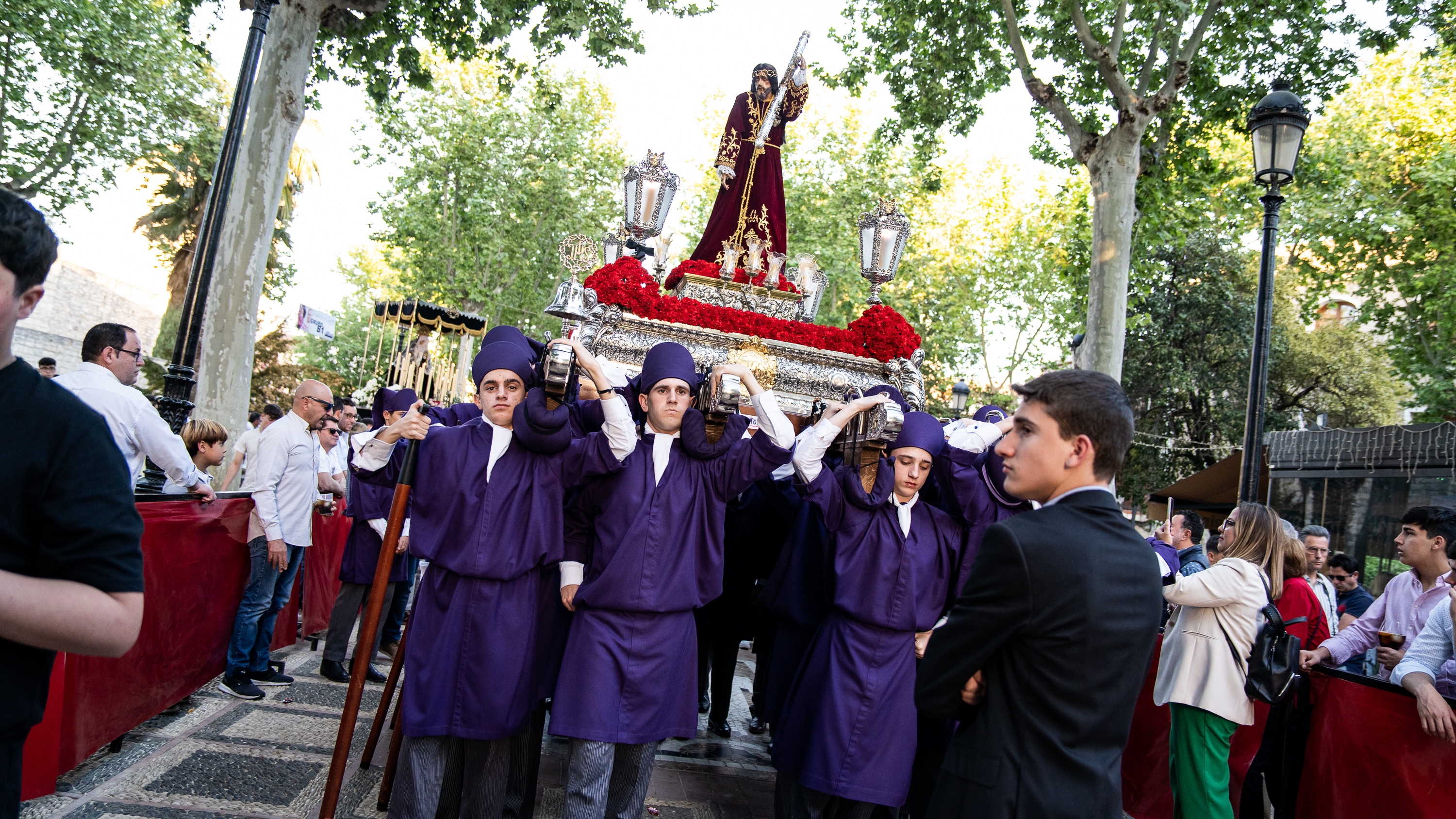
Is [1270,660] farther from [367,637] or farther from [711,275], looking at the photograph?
[711,275]

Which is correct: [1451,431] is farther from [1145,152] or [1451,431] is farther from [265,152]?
[265,152]

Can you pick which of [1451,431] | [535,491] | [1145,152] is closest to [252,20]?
[535,491]

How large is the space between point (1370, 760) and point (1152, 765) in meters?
1.62

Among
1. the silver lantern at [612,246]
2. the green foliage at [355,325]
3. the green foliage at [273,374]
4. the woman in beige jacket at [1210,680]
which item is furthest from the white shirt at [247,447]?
the green foliage at [355,325]

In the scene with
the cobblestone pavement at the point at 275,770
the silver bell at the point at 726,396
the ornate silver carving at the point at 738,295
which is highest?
the ornate silver carving at the point at 738,295

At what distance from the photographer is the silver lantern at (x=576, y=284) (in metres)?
5.84

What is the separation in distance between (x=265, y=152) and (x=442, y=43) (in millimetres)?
3161

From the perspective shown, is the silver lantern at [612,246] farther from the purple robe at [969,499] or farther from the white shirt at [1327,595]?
the white shirt at [1327,595]

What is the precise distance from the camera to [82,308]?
1025 inches

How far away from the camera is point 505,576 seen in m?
4.04

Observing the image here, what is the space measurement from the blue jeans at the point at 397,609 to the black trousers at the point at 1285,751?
6.02m

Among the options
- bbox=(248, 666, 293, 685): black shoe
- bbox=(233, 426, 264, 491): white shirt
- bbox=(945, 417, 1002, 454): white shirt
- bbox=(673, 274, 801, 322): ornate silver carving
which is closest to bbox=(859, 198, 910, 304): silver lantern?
bbox=(673, 274, 801, 322): ornate silver carving

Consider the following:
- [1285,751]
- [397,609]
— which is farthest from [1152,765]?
[397,609]

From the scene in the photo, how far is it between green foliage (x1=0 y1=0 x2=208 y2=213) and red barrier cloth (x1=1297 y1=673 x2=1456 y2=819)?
16641mm
